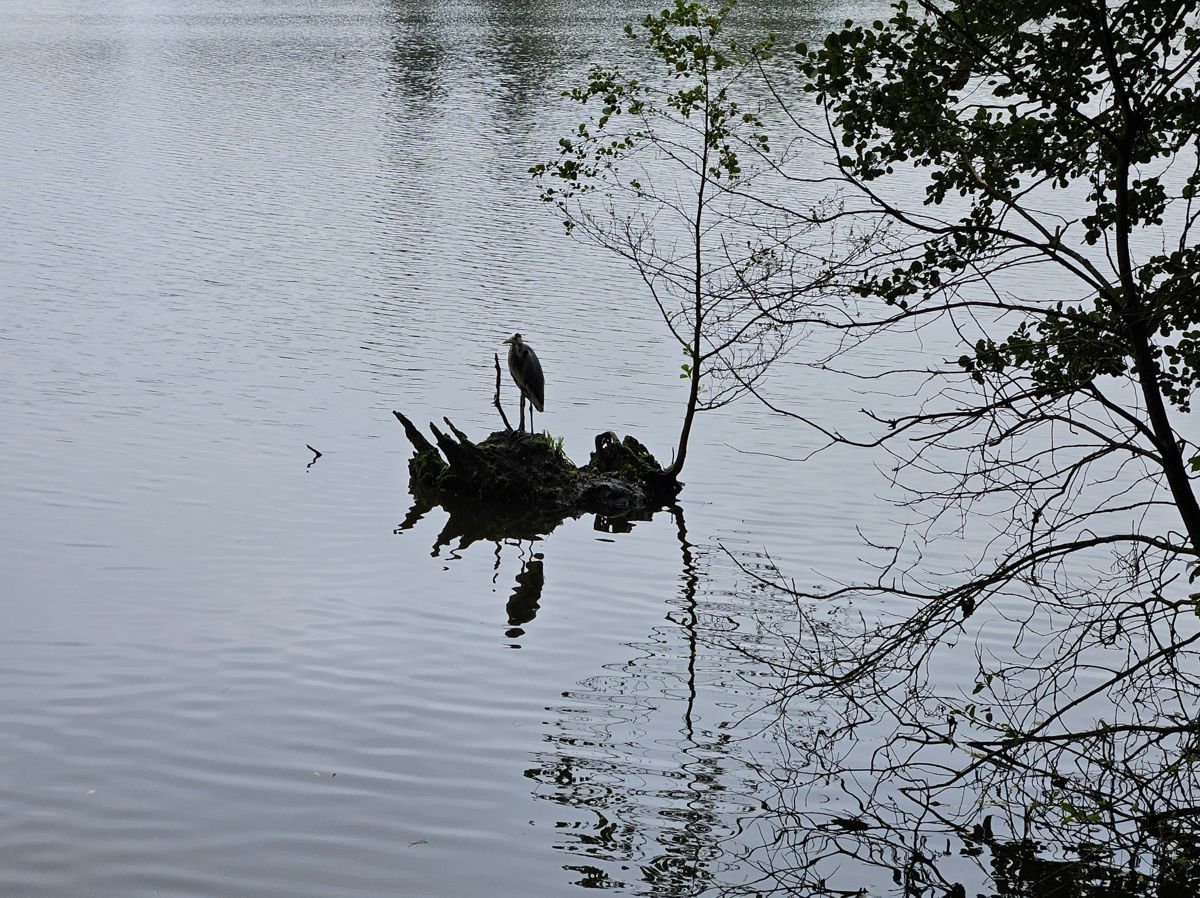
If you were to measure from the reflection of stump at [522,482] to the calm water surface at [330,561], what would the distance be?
601 mm

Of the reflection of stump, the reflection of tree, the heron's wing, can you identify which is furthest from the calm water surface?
the heron's wing

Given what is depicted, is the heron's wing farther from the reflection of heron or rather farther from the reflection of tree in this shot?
the reflection of tree

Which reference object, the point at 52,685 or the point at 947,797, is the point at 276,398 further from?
the point at 947,797

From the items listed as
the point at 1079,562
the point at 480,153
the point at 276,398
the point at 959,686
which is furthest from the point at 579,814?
the point at 480,153

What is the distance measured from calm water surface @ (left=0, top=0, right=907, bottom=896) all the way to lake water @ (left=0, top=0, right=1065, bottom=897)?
1.7 inches

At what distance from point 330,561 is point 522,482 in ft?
11.5

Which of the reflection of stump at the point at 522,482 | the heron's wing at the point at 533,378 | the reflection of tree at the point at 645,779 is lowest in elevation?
the reflection of tree at the point at 645,779

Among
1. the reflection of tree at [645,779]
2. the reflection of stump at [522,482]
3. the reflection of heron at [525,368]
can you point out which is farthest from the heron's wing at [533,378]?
the reflection of tree at [645,779]

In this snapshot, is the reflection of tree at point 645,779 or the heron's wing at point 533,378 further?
the heron's wing at point 533,378

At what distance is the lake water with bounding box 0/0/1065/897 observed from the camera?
822 centimetres

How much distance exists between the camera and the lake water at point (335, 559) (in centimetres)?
822

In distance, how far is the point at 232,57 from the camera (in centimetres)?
5528

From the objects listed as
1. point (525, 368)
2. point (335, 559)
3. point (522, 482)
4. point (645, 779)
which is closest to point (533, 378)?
point (525, 368)

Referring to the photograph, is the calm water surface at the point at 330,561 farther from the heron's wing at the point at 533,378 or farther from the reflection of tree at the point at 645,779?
the heron's wing at the point at 533,378
